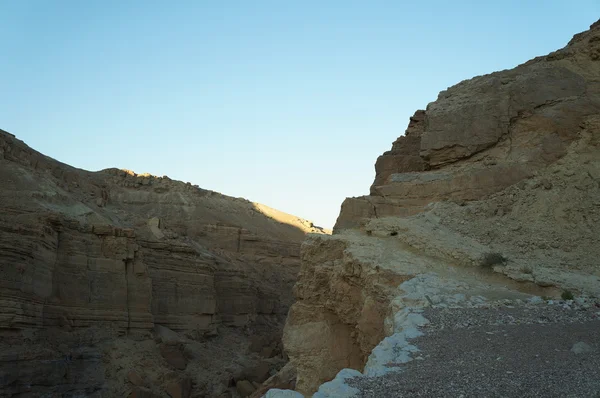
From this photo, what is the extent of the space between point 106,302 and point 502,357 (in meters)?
24.1

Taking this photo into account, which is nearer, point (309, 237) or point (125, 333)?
point (309, 237)

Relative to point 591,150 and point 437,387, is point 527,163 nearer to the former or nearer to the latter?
point 591,150

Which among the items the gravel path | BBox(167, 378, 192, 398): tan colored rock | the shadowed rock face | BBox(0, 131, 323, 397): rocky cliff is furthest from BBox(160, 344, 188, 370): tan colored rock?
the gravel path

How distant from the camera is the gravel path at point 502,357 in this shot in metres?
5.96

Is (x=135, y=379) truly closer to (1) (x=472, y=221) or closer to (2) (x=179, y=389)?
(2) (x=179, y=389)

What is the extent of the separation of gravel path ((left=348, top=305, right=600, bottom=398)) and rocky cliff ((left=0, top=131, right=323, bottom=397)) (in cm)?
1758

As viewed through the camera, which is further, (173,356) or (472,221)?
(173,356)

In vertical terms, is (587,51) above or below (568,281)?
above

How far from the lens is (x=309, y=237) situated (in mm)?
16062

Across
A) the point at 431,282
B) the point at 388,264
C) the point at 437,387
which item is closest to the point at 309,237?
the point at 388,264

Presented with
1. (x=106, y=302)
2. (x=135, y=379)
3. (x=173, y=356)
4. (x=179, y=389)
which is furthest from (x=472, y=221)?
(x=106, y=302)

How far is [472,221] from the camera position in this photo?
599 inches

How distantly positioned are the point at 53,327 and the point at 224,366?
9345 mm

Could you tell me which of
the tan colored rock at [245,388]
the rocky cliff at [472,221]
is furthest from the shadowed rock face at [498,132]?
the tan colored rock at [245,388]
